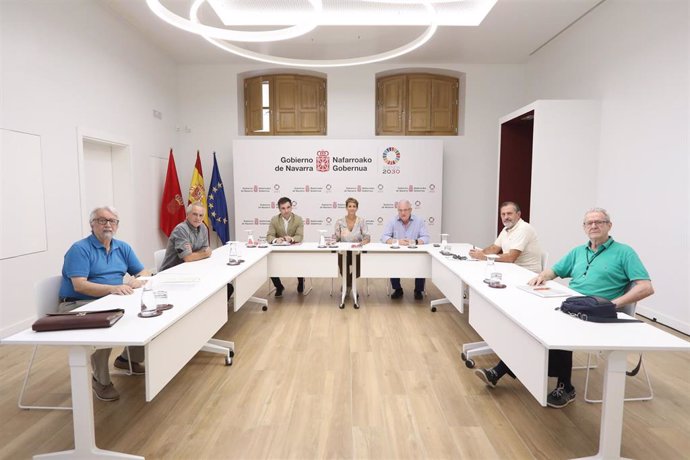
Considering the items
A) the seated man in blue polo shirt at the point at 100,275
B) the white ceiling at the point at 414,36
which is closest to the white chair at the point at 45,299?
the seated man in blue polo shirt at the point at 100,275

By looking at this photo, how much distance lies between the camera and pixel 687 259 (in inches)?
146

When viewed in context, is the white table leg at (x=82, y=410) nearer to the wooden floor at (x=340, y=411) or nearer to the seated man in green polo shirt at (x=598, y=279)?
the wooden floor at (x=340, y=411)

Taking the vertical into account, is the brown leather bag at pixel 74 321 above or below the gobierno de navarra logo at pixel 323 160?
below

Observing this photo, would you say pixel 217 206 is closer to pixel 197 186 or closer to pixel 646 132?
pixel 197 186

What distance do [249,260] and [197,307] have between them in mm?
1387

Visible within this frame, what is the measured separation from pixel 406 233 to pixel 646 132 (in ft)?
9.19

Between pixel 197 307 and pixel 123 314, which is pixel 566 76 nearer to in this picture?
pixel 197 307

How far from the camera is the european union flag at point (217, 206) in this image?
7.09 meters

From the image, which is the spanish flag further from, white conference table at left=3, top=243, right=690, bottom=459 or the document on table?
the document on table

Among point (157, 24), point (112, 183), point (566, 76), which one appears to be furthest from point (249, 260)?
point (566, 76)

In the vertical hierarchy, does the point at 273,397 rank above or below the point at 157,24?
below

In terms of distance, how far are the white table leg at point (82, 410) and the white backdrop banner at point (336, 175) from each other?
5167 millimetres

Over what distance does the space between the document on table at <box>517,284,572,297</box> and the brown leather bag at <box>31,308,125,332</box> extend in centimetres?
233

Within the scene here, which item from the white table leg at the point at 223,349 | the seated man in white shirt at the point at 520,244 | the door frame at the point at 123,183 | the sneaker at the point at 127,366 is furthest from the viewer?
the door frame at the point at 123,183
